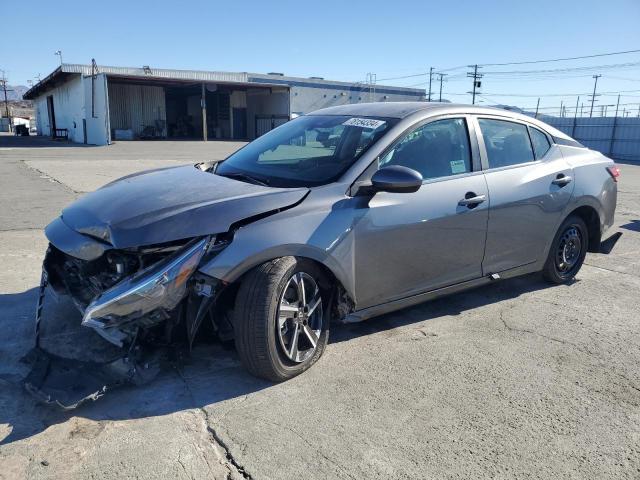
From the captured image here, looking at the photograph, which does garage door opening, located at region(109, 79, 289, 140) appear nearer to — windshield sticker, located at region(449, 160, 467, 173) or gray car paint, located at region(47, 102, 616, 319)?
gray car paint, located at region(47, 102, 616, 319)

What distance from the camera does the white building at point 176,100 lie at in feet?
114

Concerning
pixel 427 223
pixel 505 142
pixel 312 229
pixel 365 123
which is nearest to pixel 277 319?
pixel 312 229

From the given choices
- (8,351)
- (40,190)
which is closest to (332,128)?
(8,351)

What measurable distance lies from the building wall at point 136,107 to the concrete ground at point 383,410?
40336 millimetres

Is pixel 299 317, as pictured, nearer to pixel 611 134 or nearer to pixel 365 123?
pixel 365 123

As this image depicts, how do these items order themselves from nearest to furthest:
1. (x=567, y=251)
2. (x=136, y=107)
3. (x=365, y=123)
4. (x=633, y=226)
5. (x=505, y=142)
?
(x=365, y=123), (x=505, y=142), (x=567, y=251), (x=633, y=226), (x=136, y=107)

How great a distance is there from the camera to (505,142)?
446 cm

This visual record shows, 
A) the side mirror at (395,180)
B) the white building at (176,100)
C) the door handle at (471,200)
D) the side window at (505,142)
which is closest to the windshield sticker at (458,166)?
the door handle at (471,200)

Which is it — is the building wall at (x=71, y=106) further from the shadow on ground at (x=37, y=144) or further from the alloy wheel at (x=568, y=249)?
the alloy wheel at (x=568, y=249)

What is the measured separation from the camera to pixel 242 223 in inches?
119

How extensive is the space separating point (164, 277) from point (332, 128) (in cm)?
190

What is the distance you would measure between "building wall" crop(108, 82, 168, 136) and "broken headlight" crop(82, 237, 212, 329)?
41.5 meters

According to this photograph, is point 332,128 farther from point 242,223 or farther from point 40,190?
point 40,190

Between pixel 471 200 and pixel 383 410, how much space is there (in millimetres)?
1767
